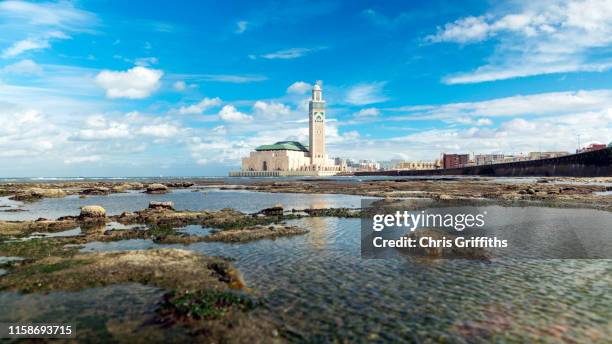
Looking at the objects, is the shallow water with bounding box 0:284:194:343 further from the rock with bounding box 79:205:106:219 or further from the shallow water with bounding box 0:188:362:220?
the shallow water with bounding box 0:188:362:220

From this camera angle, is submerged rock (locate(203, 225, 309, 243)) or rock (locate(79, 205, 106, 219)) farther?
rock (locate(79, 205, 106, 219))

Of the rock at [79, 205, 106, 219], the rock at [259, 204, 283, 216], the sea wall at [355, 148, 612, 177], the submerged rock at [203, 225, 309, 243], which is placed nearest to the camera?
the submerged rock at [203, 225, 309, 243]

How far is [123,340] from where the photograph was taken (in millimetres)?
10258

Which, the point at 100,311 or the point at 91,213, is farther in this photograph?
the point at 91,213

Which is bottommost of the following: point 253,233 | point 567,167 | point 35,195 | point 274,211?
point 253,233

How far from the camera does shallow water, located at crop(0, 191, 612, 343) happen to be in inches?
426

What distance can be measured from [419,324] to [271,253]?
11.0 m

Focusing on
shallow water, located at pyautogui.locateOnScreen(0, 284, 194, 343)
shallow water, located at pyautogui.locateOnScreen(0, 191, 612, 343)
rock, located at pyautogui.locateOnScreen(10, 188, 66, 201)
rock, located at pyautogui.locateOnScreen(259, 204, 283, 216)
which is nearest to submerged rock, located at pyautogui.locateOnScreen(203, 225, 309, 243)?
shallow water, located at pyautogui.locateOnScreen(0, 191, 612, 343)

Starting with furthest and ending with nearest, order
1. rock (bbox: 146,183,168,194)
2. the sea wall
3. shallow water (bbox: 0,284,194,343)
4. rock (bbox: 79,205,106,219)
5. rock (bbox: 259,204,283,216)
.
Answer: the sea wall, rock (bbox: 146,183,168,194), rock (bbox: 259,204,283,216), rock (bbox: 79,205,106,219), shallow water (bbox: 0,284,194,343)

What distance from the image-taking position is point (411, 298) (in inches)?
529

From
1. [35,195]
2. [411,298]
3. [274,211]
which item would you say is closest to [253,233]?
[274,211]

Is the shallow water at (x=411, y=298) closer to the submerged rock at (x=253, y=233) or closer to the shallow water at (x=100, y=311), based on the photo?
the shallow water at (x=100, y=311)

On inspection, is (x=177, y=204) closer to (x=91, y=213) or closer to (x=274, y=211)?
(x=91, y=213)

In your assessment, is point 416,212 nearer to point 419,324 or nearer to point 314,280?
point 314,280
